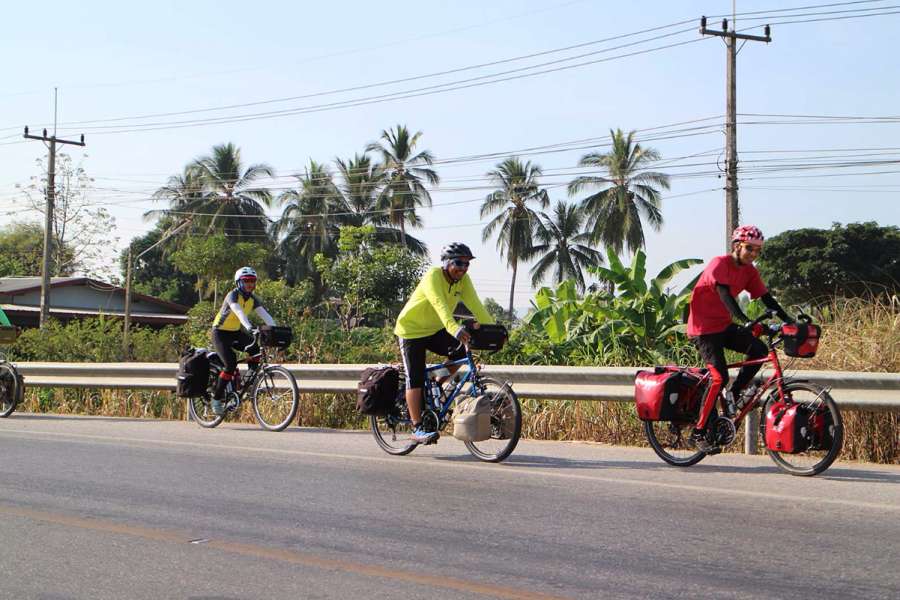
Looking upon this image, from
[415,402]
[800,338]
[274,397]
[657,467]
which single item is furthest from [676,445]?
[274,397]

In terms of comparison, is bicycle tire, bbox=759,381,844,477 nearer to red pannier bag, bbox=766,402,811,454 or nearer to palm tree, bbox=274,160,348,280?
red pannier bag, bbox=766,402,811,454

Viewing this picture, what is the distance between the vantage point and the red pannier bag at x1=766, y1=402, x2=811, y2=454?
7.59m

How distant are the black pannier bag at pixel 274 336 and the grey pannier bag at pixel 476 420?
12.7 ft

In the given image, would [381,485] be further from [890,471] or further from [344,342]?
[344,342]

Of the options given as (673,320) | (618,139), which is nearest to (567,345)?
(673,320)

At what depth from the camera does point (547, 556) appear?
5.41 meters

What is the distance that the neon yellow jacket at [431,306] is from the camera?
8861 millimetres

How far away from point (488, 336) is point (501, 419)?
0.68 metres

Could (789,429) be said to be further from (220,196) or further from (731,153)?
(220,196)

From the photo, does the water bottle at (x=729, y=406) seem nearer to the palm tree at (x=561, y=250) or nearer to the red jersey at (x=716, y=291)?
the red jersey at (x=716, y=291)

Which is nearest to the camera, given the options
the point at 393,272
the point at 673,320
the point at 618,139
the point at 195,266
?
the point at 673,320

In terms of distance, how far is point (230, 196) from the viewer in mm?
69000

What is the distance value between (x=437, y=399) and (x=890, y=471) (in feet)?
12.0

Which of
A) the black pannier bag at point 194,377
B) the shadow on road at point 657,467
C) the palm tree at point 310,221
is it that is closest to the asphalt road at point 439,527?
the shadow on road at point 657,467
